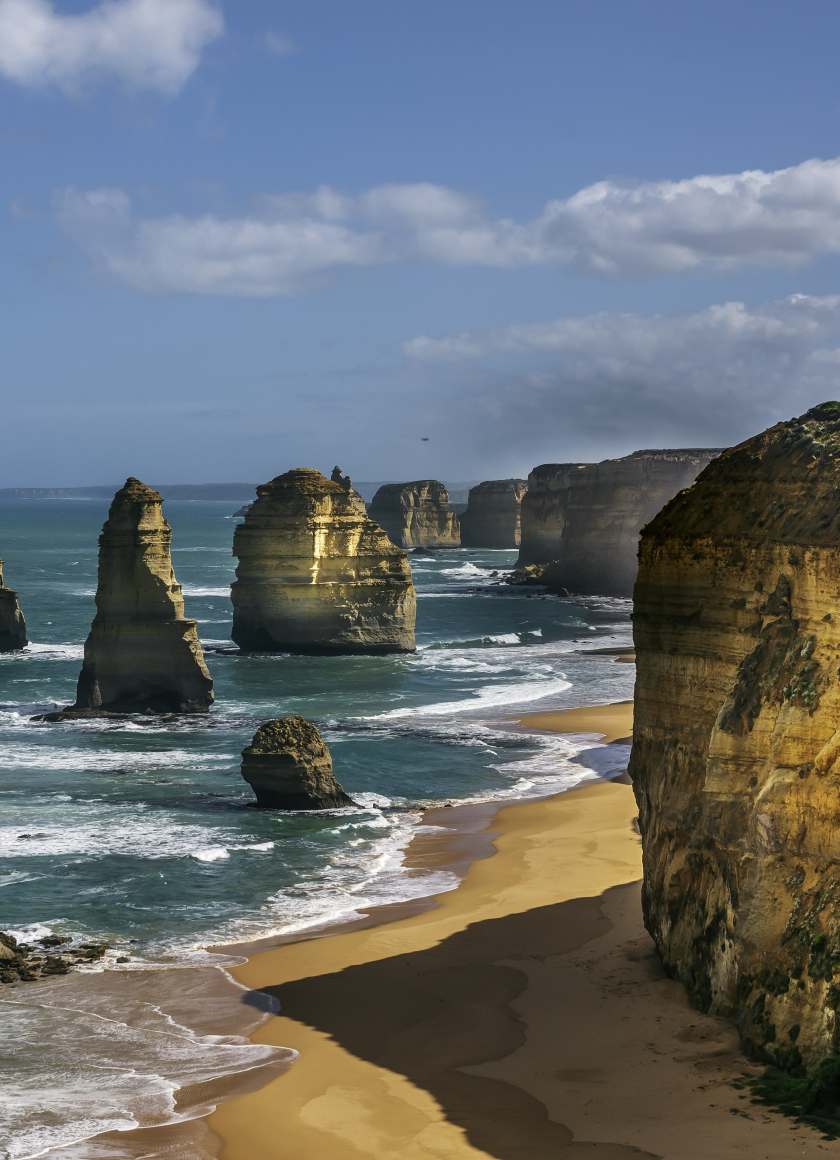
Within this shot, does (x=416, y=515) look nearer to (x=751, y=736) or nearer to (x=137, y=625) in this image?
(x=137, y=625)

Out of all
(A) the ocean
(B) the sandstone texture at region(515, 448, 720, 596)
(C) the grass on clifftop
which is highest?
(B) the sandstone texture at region(515, 448, 720, 596)

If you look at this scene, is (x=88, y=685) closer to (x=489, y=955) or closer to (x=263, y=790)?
(x=263, y=790)

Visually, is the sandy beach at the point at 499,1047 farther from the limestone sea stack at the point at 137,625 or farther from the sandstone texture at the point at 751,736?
the limestone sea stack at the point at 137,625

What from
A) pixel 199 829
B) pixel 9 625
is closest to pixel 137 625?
pixel 199 829

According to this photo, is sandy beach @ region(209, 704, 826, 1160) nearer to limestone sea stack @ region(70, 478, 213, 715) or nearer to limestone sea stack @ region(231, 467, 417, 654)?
A: limestone sea stack @ region(70, 478, 213, 715)

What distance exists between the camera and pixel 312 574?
57.3 m

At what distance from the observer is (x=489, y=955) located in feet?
61.4

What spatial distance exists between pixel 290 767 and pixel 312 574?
28826mm

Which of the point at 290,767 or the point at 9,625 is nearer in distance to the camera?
the point at 290,767

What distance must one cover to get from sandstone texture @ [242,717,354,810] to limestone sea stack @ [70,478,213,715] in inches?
489

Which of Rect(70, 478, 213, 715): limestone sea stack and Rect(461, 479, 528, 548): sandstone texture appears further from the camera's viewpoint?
Rect(461, 479, 528, 548): sandstone texture

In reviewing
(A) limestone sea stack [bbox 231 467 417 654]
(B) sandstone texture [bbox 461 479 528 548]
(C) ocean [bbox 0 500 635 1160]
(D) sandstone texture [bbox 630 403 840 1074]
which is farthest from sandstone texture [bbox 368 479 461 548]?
(D) sandstone texture [bbox 630 403 840 1074]

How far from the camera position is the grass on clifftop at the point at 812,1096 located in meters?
11.6

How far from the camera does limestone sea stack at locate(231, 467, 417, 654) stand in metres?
57.4
